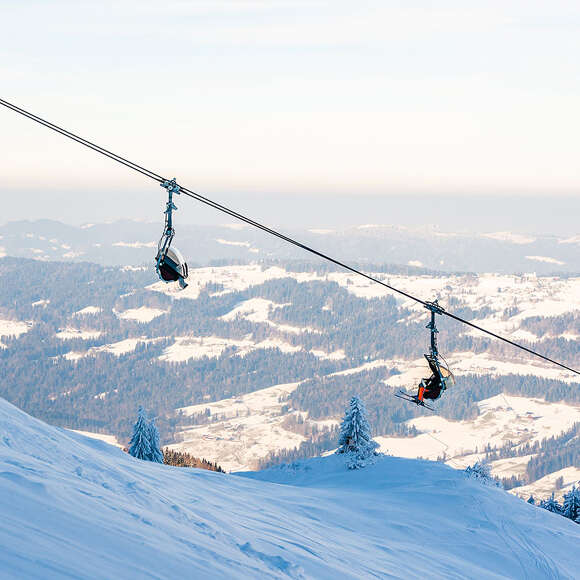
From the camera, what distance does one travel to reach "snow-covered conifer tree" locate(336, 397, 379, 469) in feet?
148

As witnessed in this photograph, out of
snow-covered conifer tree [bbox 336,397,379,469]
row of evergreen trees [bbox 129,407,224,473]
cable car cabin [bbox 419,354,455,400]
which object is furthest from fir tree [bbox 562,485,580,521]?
cable car cabin [bbox 419,354,455,400]

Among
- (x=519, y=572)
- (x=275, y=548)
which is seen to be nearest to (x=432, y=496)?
(x=519, y=572)

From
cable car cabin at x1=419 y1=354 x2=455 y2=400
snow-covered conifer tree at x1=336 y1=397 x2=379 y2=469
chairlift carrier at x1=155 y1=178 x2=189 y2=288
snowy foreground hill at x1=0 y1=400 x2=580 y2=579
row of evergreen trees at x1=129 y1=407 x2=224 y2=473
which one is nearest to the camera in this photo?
snowy foreground hill at x1=0 y1=400 x2=580 y2=579

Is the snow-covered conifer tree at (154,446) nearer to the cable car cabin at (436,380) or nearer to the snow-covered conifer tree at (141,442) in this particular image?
the snow-covered conifer tree at (141,442)

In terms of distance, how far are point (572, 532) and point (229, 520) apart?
17919mm

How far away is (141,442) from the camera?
49.8 m

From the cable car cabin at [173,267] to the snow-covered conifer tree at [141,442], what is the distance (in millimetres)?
39749

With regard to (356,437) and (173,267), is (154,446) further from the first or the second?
(173,267)

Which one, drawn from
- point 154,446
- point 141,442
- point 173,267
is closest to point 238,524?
point 173,267

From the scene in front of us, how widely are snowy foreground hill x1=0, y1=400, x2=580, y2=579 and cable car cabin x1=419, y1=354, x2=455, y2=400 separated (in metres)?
4.57

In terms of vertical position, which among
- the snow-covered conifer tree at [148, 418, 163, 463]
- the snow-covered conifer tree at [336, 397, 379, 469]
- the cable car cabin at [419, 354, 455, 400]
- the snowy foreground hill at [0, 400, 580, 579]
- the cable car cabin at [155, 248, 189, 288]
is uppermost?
the cable car cabin at [155, 248, 189, 288]

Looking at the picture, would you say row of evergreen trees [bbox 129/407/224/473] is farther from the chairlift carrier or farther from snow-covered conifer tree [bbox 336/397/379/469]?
the chairlift carrier

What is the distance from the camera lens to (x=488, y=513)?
27797mm

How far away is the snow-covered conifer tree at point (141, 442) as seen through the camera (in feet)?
162
